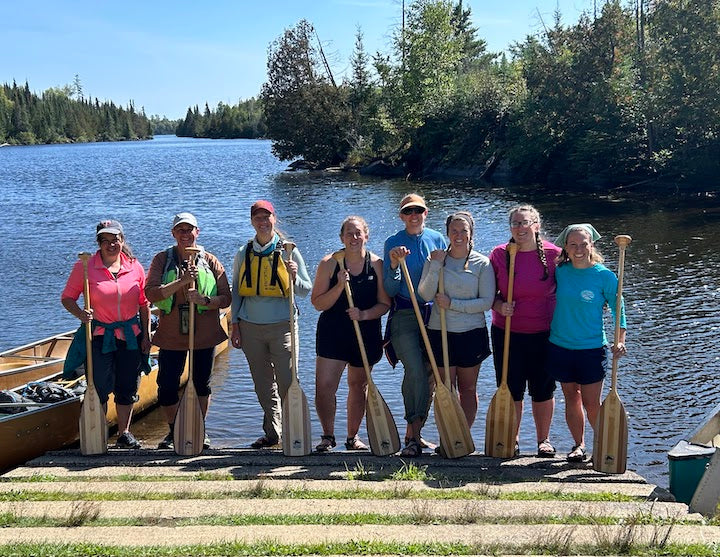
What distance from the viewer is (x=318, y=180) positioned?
47688 millimetres

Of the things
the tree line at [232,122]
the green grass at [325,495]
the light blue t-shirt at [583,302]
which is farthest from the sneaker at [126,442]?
the tree line at [232,122]

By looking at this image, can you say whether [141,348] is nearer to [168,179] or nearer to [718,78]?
[718,78]

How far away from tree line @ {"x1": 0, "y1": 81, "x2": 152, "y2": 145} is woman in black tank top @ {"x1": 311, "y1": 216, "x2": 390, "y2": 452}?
14223 centimetres

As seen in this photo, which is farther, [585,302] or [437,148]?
[437,148]

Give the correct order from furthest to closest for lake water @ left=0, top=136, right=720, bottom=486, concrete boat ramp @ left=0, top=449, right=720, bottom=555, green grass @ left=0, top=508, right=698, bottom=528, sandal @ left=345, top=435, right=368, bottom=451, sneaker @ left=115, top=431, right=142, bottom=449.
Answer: lake water @ left=0, top=136, right=720, bottom=486, sneaker @ left=115, top=431, right=142, bottom=449, sandal @ left=345, top=435, right=368, bottom=451, green grass @ left=0, top=508, right=698, bottom=528, concrete boat ramp @ left=0, top=449, right=720, bottom=555

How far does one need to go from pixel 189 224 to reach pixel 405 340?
1.95 metres

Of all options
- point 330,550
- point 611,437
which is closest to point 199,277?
point 330,550

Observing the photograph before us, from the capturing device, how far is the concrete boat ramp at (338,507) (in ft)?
15.3

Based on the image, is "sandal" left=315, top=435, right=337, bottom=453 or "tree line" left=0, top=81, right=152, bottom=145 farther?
"tree line" left=0, top=81, right=152, bottom=145

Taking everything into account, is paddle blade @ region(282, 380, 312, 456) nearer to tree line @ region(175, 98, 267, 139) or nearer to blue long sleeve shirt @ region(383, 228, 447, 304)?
blue long sleeve shirt @ region(383, 228, 447, 304)

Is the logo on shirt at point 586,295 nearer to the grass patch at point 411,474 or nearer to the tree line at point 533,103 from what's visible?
the grass patch at point 411,474

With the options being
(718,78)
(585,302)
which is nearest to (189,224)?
(585,302)

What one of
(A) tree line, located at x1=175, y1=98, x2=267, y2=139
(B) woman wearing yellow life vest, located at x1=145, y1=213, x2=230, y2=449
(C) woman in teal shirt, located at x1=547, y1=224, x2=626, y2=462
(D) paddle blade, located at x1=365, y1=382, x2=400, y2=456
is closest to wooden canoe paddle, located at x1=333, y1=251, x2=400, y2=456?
(D) paddle blade, located at x1=365, y1=382, x2=400, y2=456

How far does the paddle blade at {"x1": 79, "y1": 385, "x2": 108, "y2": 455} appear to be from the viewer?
271 inches
